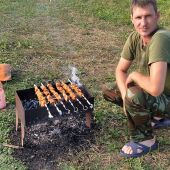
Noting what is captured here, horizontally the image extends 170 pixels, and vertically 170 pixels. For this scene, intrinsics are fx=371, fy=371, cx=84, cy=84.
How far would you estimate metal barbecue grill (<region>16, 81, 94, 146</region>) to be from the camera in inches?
145

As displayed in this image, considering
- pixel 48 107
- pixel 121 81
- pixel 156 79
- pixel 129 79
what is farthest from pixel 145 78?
pixel 48 107

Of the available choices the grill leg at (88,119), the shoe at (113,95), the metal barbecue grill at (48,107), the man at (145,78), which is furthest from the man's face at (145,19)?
the grill leg at (88,119)

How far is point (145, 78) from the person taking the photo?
346cm

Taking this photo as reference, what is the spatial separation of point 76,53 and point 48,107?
9.08 feet

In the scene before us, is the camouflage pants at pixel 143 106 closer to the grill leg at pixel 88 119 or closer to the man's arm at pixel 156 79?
the man's arm at pixel 156 79

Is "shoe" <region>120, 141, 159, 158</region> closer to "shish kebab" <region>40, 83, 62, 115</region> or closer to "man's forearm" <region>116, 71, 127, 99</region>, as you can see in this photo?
"man's forearm" <region>116, 71, 127, 99</region>

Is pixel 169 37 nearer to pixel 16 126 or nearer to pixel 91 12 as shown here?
pixel 16 126

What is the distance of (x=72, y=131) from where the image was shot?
416 cm

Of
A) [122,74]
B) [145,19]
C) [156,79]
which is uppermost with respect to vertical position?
[145,19]

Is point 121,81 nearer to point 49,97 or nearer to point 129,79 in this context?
point 129,79

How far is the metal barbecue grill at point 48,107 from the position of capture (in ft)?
12.1

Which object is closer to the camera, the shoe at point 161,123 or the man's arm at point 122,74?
the man's arm at point 122,74

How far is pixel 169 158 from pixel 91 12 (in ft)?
18.1

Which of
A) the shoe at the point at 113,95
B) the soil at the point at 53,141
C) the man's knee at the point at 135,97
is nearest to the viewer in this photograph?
the man's knee at the point at 135,97
